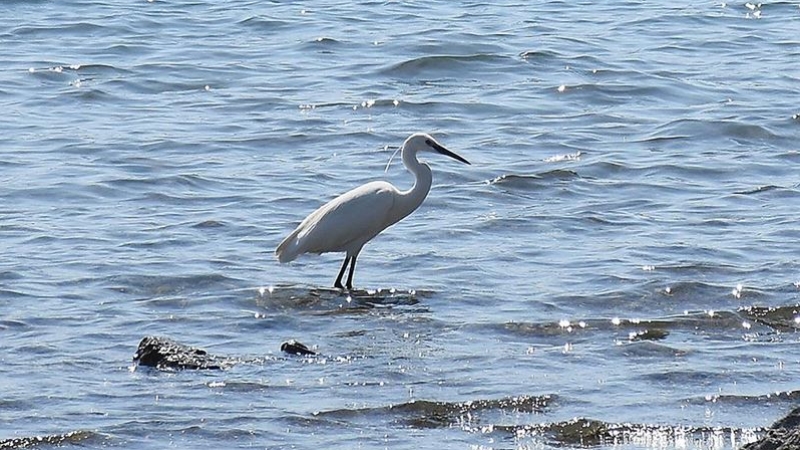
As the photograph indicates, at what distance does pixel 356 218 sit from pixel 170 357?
2.51 m

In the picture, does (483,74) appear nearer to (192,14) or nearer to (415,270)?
(192,14)

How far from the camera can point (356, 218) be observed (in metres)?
9.49

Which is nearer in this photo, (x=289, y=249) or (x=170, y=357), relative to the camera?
(x=170, y=357)

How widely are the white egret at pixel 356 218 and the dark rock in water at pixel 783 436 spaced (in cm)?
438

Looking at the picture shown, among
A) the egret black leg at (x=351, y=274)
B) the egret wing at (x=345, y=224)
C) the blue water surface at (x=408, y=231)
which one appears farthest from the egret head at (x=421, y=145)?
the egret black leg at (x=351, y=274)

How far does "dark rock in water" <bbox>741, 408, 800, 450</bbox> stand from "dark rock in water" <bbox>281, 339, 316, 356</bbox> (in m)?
2.92

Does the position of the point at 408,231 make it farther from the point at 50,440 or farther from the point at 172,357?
the point at 50,440

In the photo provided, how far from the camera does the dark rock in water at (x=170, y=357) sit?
7.16m

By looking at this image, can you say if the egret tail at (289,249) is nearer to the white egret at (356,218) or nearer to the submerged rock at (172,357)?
the white egret at (356,218)

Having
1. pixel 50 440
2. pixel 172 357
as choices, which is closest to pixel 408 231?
pixel 172 357

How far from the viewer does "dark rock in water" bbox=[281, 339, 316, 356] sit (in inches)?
299

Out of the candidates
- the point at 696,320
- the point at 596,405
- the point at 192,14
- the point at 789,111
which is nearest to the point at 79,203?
the point at 696,320

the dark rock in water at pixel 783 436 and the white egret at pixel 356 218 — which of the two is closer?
the dark rock in water at pixel 783 436

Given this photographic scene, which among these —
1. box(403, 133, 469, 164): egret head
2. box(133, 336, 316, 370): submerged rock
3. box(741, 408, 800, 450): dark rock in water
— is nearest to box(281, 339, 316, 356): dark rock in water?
box(133, 336, 316, 370): submerged rock
